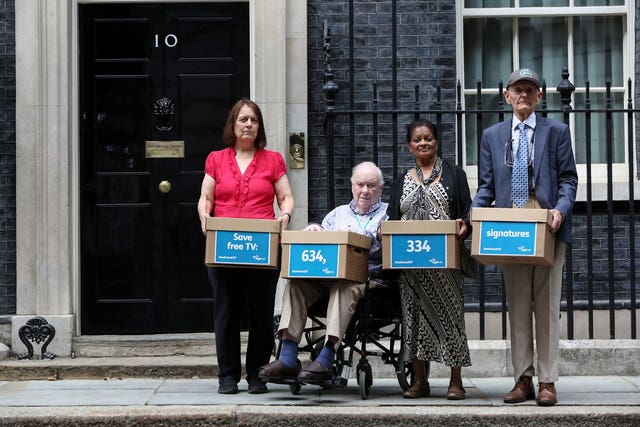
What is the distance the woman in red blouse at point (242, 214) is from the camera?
298 inches

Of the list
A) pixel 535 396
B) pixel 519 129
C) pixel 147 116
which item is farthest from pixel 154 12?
pixel 535 396

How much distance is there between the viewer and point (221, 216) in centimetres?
758

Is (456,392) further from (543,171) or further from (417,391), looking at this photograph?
(543,171)

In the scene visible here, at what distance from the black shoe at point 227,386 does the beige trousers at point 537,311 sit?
1660 mm

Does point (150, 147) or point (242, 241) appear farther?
point (150, 147)

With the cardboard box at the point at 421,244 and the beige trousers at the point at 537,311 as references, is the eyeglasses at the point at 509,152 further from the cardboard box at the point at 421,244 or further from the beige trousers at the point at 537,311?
the cardboard box at the point at 421,244

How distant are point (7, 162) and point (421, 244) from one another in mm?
3479

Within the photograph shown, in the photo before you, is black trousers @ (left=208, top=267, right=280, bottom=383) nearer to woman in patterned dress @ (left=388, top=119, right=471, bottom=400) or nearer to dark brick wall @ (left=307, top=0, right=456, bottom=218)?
woman in patterned dress @ (left=388, top=119, right=471, bottom=400)

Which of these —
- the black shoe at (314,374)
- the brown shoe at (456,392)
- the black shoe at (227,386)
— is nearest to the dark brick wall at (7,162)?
the black shoe at (227,386)

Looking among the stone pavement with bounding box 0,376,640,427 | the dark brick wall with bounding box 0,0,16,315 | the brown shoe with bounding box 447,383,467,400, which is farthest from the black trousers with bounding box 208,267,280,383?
the dark brick wall with bounding box 0,0,16,315

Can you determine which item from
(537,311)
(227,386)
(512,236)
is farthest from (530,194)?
(227,386)

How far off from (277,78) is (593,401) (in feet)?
Result: 10.8

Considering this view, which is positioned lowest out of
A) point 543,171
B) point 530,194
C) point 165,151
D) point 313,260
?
point 313,260

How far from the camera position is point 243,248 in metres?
7.31
